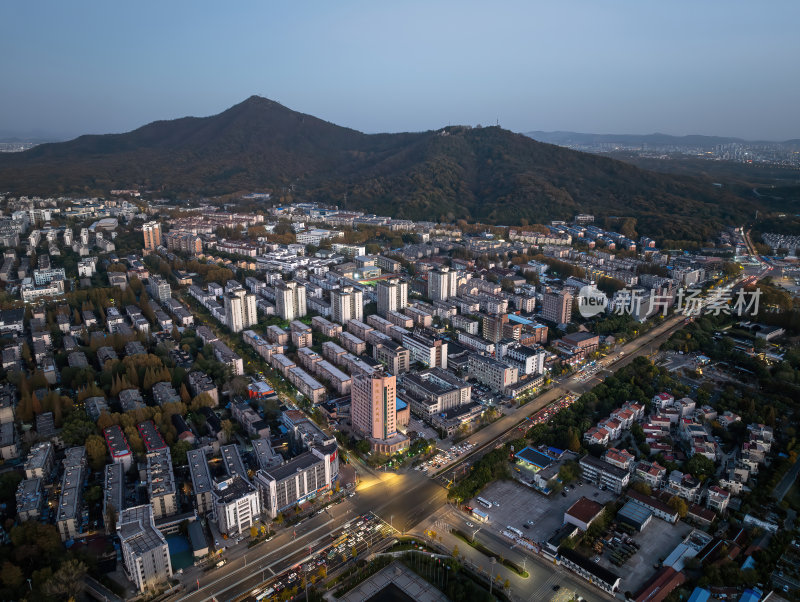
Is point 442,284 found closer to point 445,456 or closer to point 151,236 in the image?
point 445,456

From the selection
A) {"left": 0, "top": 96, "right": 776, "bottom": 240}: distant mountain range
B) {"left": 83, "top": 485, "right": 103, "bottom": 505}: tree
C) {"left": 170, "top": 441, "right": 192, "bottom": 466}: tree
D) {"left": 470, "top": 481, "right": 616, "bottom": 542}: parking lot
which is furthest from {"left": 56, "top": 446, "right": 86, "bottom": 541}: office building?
{"left": 0, "top": 96, "right": 776, "bottom": 240}: distant mountain range

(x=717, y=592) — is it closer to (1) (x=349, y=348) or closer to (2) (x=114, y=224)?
(1) (x=349, y=348)

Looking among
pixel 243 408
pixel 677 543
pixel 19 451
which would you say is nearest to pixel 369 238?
pixel 243 408

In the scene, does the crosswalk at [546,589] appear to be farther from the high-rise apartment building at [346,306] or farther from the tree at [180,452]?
the high-rise apartment building at [346,306]

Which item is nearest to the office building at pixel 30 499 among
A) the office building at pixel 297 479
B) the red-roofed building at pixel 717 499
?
the office building at pixel 297 479

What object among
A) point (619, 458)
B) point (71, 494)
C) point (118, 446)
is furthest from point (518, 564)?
point (118, 446)

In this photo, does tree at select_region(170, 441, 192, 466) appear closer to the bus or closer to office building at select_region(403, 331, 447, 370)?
the bus
